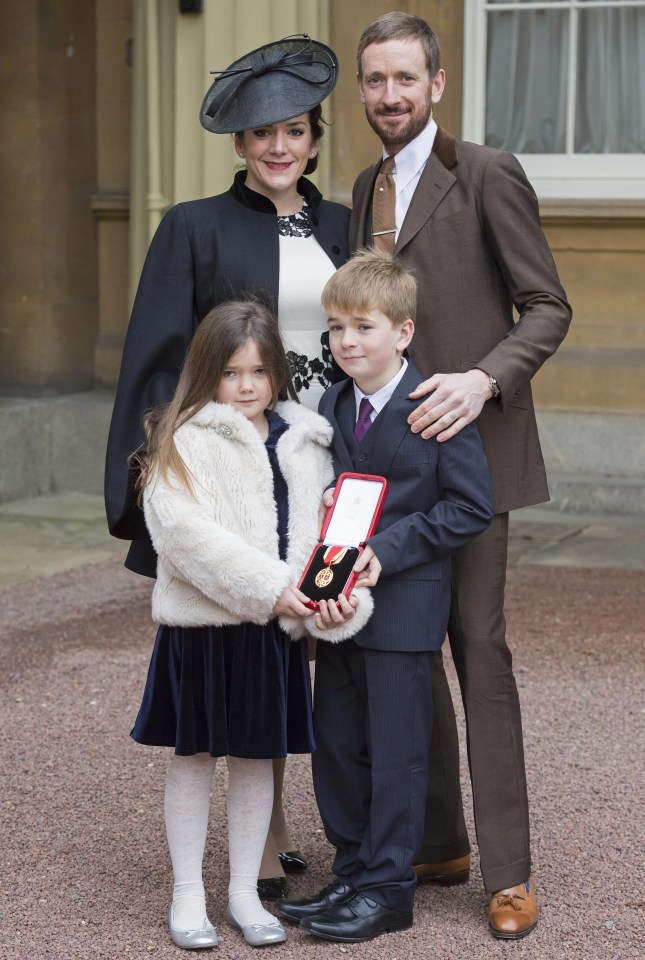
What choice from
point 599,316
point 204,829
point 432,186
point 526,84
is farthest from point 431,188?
point 526,84

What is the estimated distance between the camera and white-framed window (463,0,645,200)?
25.9 ft

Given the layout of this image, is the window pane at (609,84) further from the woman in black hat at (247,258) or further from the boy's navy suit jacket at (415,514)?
the boy's navy suit jacket at (415,514)

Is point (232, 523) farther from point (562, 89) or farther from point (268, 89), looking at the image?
point (562, 89)

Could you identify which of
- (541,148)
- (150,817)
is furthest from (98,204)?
(150,817)

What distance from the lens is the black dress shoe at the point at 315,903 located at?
3.12m

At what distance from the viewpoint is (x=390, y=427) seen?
9.93 ft

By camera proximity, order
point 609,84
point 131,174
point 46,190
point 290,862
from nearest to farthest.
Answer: point 290,862
point 609,84
point 131,174
point 46,190

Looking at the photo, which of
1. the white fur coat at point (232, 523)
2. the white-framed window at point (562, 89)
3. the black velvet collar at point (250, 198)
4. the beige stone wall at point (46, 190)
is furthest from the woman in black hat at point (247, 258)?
the beige stone wall at point (46, 190)

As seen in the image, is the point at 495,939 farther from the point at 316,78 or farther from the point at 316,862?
the point at 316,78

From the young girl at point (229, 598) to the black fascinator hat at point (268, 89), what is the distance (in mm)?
443

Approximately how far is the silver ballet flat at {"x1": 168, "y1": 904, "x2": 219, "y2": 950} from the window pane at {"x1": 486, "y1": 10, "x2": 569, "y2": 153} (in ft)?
19.2

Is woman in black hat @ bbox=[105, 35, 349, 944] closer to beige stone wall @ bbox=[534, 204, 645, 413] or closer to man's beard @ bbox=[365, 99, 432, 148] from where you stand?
Result: man's beard @ bbox=[365, 99, 432, 148]

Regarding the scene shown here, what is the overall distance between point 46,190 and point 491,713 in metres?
5.99

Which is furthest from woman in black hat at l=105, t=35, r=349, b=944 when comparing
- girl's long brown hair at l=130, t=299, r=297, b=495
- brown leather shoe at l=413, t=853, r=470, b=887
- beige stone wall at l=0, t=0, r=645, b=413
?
beige stone wall at l=0, t=0, r=645, b=413
